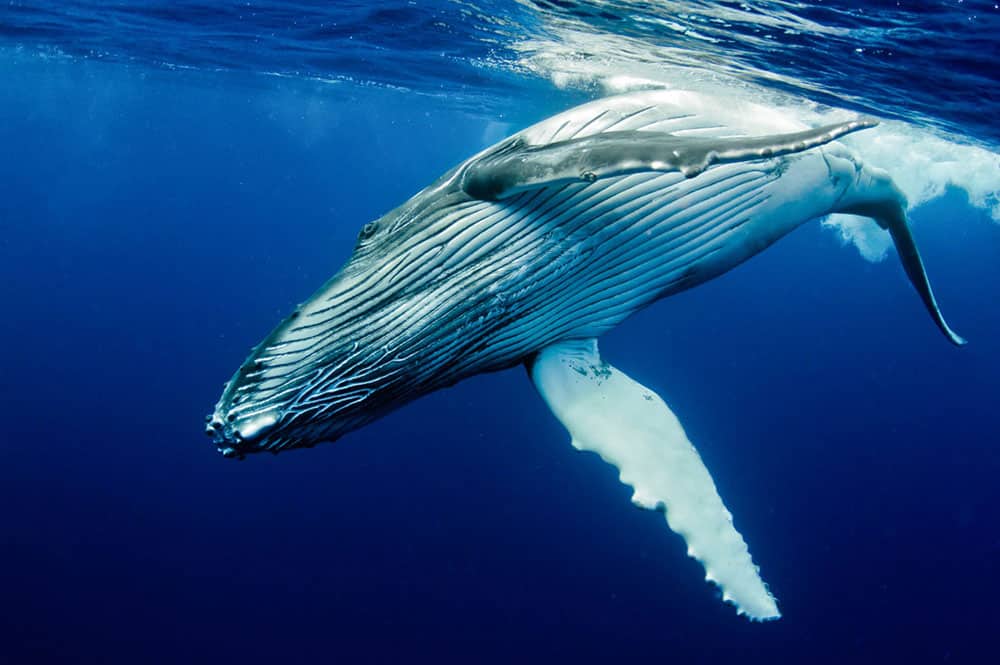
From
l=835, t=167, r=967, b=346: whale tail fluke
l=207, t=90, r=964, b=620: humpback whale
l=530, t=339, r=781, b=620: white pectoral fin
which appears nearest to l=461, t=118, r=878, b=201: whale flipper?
l=207, t=90, r=964, b=620: humpback whale

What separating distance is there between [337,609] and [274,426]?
16.5 m

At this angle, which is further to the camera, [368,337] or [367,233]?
[367,233]

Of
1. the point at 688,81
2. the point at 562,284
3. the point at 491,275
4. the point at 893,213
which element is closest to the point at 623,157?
the point at 491,275

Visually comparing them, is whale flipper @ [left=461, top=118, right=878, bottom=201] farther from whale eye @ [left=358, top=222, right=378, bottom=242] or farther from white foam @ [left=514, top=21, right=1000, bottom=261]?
white foam @ [left=514, top=21, right=1000, bottom=261]

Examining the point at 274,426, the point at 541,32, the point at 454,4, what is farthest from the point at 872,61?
the point at 274,426

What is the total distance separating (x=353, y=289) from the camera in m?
2.83

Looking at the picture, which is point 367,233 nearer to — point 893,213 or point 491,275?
point 491,275

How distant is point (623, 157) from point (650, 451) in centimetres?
166

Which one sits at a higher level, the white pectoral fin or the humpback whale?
the humpback whale

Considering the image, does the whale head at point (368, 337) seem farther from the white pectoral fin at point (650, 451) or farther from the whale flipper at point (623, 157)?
the white pectoral fin at point (650, 451)

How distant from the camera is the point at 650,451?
329 centimetres

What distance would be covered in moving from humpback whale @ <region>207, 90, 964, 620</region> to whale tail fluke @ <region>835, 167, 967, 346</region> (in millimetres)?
1150

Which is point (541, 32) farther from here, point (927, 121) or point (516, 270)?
point (516, 270)

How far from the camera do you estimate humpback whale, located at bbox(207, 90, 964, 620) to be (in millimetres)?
2654
